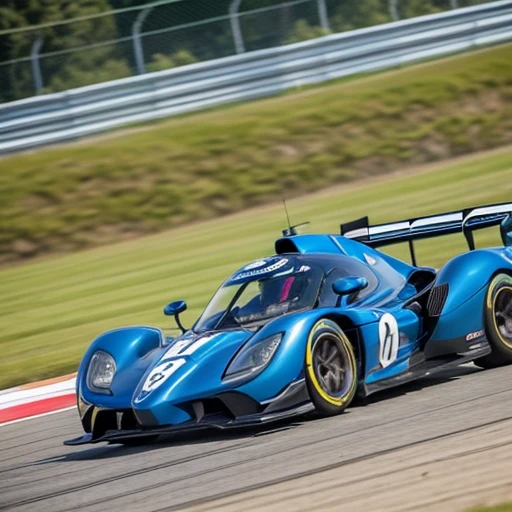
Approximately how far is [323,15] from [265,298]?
14.0 m

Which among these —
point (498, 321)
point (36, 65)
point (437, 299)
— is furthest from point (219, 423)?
point (36, 65)

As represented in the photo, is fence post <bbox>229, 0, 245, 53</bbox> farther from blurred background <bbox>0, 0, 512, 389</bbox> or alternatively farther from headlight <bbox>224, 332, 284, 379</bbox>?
headlight <bbox>224, 332, 284, 379</bbox>

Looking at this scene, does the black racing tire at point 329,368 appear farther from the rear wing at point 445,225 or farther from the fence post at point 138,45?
the fence post at point 138,45

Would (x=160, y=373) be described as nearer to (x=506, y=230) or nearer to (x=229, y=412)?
(x=229, y=412)

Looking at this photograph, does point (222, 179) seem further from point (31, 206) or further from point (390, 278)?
point (390, 278)

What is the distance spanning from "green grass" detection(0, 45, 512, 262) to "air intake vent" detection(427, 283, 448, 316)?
1018 cm

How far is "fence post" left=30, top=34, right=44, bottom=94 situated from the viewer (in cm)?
1923

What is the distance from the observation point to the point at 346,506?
4.39m

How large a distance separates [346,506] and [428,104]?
608 inches

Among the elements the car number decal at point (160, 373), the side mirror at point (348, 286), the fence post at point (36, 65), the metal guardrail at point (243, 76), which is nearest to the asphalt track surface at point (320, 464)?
the car number decal at point (160, 373)

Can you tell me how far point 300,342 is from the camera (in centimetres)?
623

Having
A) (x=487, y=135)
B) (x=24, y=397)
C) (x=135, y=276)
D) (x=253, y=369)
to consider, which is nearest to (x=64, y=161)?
(x=135, y=276)

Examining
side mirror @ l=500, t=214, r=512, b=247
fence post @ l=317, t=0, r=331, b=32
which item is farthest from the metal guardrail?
side mirror @ l=500, t=214, r=512, b=247

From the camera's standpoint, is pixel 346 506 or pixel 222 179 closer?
pixel 346 506
